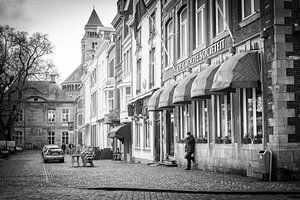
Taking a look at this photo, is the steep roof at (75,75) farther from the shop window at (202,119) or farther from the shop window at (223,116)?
the shop window at (223,116)

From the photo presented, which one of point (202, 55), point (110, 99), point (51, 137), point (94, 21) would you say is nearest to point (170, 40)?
point (202, 55)

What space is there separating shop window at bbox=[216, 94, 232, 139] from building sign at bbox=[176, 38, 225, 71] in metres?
2.02

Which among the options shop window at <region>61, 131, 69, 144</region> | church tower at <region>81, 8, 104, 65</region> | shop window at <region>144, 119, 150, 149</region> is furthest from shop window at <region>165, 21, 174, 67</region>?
shop window at <region>61, 131, 69, 144</region>

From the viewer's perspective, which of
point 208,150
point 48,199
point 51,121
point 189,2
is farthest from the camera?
point 51,121

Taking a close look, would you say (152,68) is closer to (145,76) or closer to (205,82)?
(145,76)

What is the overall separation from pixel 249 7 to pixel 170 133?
41.2 ft

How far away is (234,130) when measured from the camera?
19.3 m

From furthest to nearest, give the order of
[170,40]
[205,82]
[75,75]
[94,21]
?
[75,75]
[94,21]
[170,40]
[205,82]

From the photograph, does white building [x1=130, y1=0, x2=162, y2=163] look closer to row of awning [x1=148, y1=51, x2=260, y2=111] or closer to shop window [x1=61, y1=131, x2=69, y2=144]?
row of awning [x1=148, y1=51, x2=260, y2=111]

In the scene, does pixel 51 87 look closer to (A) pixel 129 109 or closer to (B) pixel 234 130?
(A) pixel 129 109

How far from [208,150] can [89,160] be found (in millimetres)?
11253

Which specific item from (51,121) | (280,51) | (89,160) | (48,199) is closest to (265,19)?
(280,51)

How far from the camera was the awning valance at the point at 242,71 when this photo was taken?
667 inches

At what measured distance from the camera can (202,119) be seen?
23.7m
